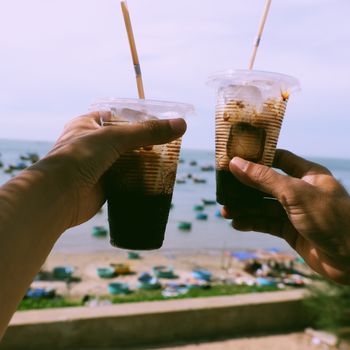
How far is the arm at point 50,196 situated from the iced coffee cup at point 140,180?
0.30 ft

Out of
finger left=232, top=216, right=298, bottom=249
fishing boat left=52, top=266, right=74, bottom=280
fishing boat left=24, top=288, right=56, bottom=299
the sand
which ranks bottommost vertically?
the sand

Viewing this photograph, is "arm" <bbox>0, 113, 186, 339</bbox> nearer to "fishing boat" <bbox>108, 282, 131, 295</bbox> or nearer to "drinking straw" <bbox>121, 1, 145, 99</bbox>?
"drinking straw" <bbox>121, 1, 145, 99</bbox>

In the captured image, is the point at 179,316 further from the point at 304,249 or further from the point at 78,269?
the point at 78,269

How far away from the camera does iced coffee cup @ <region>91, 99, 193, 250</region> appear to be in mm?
1963

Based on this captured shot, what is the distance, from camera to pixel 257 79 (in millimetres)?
2037

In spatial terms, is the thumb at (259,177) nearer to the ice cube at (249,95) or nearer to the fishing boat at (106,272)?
the ice cube at (249,95)

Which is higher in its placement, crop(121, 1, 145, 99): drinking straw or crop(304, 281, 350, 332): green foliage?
crop(121, 1, 145, 99): drinking straw

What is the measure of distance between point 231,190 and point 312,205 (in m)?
0.33

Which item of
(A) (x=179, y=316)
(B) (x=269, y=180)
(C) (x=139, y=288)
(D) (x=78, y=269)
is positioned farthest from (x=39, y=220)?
(D) (x=78, y=269)

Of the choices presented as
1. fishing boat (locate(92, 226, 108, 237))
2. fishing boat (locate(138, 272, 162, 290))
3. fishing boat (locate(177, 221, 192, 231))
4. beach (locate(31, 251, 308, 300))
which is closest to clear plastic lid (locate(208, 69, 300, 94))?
beach (locate(31, 251, 308, 300))

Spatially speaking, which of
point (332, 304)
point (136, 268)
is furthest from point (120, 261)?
point (332, 304)

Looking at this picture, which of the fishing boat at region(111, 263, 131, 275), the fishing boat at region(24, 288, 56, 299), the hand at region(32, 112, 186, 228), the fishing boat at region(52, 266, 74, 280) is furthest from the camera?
the fishing boat at region(111, 263, 131, 275)

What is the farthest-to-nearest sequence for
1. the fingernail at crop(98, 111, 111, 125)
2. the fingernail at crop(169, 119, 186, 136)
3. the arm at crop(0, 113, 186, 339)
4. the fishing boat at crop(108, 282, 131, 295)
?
the fishing boat at crop(108, 282, 131, 295)
the fingernail at crop(98, 111, 111, 125)
the fingernail at crop(169, 119, 186, 136)
the arm at crop(0, 113, 186, 339)

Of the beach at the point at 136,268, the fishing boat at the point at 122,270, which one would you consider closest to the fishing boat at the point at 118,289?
the beach at the point at 136,268
